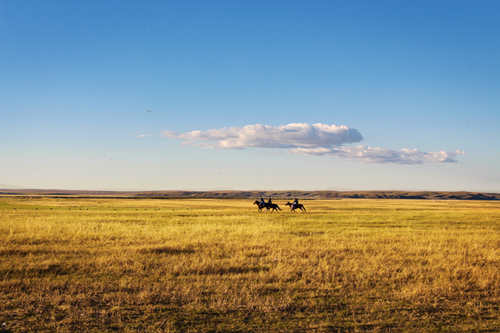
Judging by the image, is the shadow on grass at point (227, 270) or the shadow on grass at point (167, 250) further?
the shadow on grass at point (167, 250)

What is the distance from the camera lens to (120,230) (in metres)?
24.2

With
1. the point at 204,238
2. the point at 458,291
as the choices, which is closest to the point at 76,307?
the point at 458,291

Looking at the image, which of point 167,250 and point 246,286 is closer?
point 246,286

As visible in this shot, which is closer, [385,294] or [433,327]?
[433,327]

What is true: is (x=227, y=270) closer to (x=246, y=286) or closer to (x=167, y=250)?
(x=246, y=286)

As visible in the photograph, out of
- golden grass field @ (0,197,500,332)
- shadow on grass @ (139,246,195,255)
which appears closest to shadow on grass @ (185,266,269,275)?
golden grass field @ (0,197,500,332)

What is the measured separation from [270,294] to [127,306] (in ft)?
11.3

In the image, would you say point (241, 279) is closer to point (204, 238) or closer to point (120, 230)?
point (204, 238)

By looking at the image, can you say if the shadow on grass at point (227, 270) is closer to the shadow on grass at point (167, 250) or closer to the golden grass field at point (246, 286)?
the golden grass field at point (246, 286)

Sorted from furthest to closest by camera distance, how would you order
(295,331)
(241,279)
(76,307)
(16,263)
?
(16,263) < (241,279) < (76,307) < (295,331)

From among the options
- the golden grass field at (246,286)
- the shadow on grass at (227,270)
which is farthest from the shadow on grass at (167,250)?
the shadow on grass at (227,270)

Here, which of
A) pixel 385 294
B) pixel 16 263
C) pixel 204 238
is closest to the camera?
pixel 385 294

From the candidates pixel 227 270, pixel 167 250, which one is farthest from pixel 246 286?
pixel 167 250

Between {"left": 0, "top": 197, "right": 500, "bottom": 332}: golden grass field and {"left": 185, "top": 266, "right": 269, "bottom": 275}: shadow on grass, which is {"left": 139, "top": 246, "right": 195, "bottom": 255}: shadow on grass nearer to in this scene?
{"left": 0, "top": 197, "right": 500, "bottom": 332}: golden grass field
